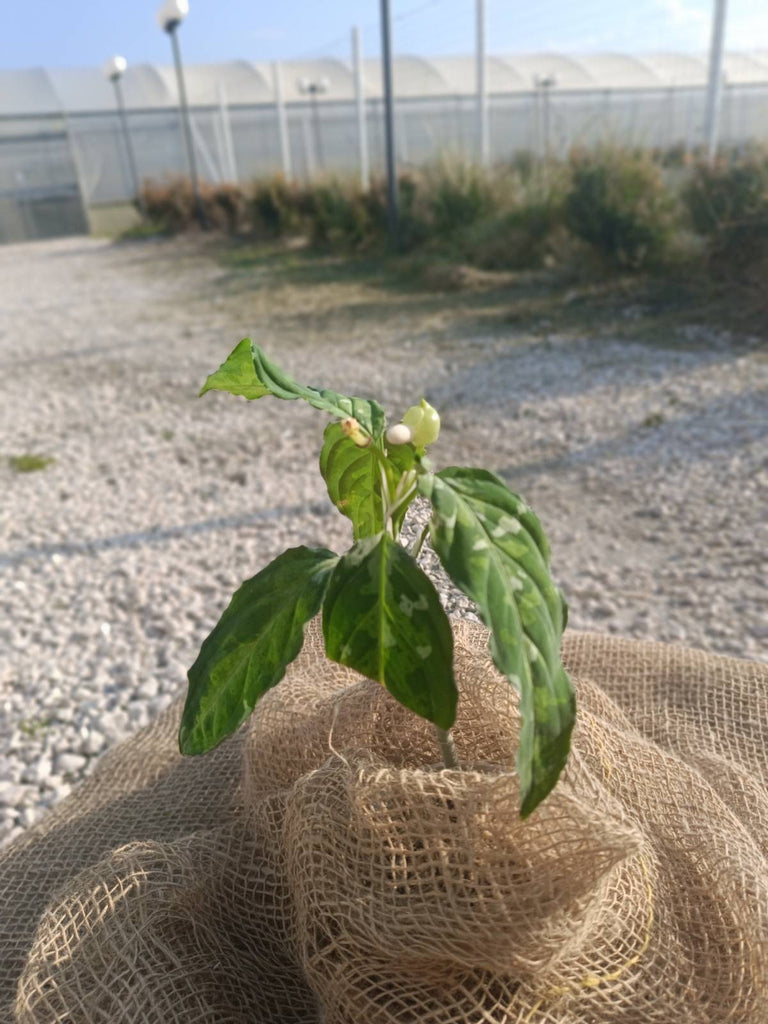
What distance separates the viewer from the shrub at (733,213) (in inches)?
228

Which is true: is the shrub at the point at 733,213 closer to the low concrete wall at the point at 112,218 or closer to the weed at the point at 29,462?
the weed at the point at 29,462

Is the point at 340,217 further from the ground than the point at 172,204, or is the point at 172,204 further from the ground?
the point at 340,217

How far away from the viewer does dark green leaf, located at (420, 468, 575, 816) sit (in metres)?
0.62

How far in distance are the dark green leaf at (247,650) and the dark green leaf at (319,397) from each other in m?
0.14

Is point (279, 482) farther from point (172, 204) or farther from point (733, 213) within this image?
point (172, 204)

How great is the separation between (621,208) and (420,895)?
6.95 m

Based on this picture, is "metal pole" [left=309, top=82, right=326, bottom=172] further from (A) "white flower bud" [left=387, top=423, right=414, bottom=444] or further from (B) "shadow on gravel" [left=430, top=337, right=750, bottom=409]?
(A) "white flower bud" [left=387, top=423, right=414, bottom=444]

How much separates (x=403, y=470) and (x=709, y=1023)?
1.91 feet

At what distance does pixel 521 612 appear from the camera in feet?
2.11

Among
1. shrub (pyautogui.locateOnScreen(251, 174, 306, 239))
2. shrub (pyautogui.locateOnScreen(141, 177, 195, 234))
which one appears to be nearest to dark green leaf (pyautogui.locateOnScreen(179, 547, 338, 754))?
shrub (pyautogui.locateOnScreen(251, 174, 306, 239))

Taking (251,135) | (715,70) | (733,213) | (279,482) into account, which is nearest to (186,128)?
(251,135)

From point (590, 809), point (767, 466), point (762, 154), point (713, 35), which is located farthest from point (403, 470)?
point (713, 35)

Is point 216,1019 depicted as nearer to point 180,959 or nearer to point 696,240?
point 180,959

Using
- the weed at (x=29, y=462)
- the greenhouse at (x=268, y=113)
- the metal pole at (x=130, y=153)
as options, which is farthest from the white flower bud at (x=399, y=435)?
the greenhouse at (x=268, y=113)
